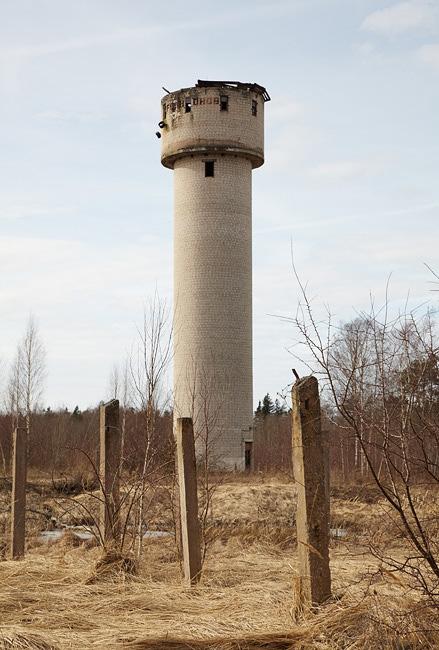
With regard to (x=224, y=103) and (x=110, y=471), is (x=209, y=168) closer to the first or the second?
(x=224, y=103)

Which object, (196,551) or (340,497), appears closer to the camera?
(196,551)

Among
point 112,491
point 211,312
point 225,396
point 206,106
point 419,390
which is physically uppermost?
point 206,106

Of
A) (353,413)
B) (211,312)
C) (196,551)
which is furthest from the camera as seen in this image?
(211,312)

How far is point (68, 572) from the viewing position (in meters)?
9.54

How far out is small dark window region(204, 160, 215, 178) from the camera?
33.3 m

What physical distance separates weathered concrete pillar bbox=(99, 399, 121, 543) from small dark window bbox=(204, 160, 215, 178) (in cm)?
2382

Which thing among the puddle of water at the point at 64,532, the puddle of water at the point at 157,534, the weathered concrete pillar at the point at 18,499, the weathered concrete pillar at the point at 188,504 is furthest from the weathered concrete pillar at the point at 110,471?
the puddle of water at the point at 157,534

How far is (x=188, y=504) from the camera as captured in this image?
9062 millimetres

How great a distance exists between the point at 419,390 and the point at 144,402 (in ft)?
→ 20.1

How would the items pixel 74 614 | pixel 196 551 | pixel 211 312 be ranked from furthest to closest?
pixel 211 312 → pixel 196 551 → pixel 74 614

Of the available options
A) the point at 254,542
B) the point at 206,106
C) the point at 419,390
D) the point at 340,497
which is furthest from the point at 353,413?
the point at 206,106

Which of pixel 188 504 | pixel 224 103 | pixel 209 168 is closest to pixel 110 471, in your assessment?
pixel 188 504

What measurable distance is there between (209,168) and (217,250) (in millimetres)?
3072

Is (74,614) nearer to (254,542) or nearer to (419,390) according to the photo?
(419,390)
